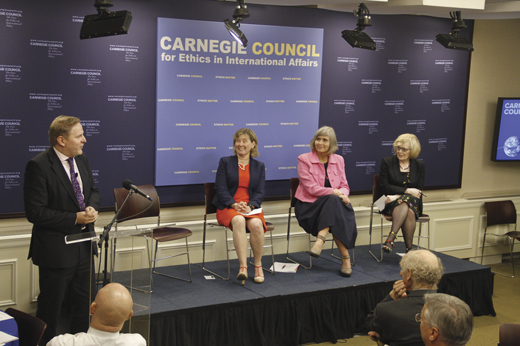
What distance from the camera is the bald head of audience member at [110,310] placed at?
7.57 ft

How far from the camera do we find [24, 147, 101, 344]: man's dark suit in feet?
11.3

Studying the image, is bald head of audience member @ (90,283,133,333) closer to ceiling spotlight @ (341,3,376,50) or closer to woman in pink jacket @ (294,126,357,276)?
woman in pink jacket @ (294,126,357,276)

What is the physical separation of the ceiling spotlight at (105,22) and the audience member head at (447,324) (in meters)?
3.09

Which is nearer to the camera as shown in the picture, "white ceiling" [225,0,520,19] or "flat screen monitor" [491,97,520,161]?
"white ceiling" [225,0,520,19]

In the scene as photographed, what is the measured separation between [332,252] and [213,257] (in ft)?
4.48

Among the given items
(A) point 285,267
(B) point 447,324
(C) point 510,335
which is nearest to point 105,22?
(A) point 285,267

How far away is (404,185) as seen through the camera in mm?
5766

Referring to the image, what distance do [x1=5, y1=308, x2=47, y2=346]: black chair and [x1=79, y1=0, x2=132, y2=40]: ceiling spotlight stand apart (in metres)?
2.33

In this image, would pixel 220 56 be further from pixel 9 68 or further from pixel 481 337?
pixel 481 337

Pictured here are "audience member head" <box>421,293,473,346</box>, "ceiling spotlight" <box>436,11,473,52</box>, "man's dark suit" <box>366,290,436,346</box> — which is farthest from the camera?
"ceiling spotlight" <box>436,11,473,52</box>

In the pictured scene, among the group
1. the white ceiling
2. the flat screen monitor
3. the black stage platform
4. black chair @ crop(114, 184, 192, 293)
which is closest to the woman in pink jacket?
the black stage platform

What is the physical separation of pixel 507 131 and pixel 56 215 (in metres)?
5.86

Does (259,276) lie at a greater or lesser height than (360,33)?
lesser

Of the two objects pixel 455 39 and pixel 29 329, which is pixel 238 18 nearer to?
pixel 455 39
